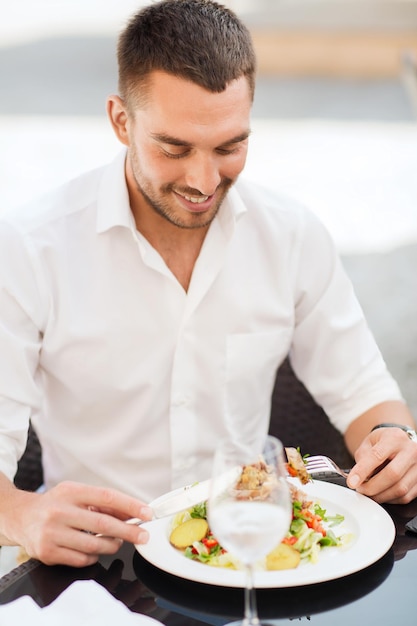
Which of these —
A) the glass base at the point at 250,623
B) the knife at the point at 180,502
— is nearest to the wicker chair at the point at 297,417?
the knife at the point at 180,502

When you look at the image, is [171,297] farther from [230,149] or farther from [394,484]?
[394,484]

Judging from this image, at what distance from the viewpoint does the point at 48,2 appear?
1544 centimetres

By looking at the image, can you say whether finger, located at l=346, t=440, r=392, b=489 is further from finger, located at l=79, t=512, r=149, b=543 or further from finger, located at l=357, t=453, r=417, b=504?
finger, located at l=79, t=512, r=149, b=543

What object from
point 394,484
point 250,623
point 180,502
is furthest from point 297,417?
point 250,623

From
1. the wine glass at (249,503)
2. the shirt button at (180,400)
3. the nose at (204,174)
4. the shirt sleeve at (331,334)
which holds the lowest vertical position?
the shirt button at (180,400)

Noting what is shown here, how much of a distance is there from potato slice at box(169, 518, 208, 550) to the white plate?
0.01 meters

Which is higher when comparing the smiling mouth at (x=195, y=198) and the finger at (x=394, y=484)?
the smiling mouth at (x=195, y=198)

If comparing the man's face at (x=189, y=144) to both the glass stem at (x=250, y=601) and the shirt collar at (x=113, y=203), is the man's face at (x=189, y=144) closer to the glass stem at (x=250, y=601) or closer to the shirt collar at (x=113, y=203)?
the shirt collar at (x=113, y=203)

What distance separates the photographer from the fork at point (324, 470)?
1603 mm

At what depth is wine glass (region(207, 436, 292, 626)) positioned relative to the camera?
109 centimetres

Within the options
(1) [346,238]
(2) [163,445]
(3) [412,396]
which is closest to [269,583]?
(2) [163,445]

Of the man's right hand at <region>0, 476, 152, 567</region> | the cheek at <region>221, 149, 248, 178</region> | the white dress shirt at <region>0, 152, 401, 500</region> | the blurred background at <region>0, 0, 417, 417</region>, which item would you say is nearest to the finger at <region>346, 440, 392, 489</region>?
the man's right hand at <region>0, 476, 152, 567</region>

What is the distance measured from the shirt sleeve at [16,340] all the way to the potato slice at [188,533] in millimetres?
464

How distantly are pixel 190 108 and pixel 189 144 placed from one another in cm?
6
